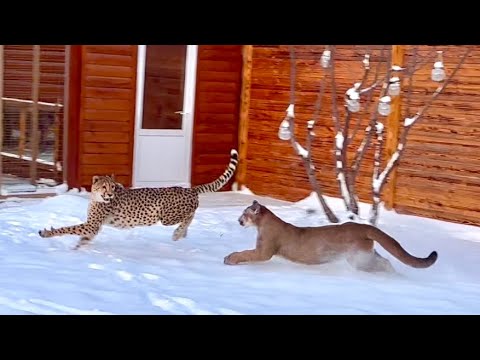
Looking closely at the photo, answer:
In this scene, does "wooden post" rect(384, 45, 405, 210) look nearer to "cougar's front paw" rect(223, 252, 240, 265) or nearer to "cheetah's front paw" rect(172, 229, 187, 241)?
"cheetah's front paw" rect(172, 229, 187, 241)

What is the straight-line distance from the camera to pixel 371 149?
9.11 m

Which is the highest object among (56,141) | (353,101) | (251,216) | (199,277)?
(353,101)

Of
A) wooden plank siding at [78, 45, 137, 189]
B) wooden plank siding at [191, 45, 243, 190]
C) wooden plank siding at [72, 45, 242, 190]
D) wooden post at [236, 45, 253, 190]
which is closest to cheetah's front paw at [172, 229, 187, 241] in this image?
wooden plank siding at [72, 45, 242, 190]

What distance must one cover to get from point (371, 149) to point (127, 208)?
3.72 meters

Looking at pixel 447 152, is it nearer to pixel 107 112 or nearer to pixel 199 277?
pixel 199 277

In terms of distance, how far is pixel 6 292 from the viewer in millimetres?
4684

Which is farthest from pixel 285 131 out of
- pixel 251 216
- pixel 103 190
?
pixel 103 190

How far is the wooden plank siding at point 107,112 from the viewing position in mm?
9547

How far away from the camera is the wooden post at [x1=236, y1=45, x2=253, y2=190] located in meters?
10.6

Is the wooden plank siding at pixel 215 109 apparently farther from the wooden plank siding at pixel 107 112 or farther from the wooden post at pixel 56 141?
the wooden post at pixel 56 141

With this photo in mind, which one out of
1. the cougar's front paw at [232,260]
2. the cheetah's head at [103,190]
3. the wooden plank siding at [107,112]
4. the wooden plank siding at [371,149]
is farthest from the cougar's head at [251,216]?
the wooden plank siding at [107,112]
